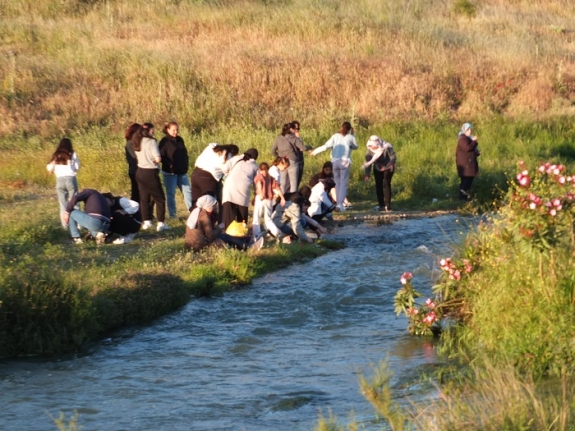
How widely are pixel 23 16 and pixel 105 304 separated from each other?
1190 inches

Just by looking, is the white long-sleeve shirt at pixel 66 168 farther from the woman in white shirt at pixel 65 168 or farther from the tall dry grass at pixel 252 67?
the tall dry grass at pixel 252 67

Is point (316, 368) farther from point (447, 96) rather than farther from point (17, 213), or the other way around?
point (447, 96)

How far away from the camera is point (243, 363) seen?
37.6ft

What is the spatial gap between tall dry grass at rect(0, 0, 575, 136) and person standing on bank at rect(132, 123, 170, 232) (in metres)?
11.0

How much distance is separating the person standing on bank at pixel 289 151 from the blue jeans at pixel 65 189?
4542 millimetres

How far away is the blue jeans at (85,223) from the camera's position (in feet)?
53.9

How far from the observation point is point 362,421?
8.74 metres

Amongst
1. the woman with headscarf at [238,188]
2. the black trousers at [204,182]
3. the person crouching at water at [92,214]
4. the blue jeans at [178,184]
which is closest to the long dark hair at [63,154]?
the person crouching at water at [92,214]

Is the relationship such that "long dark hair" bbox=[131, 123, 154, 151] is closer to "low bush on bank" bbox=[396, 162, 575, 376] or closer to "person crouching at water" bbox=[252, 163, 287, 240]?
"person crouching at water" bbox=[252, 163, 287, 240]

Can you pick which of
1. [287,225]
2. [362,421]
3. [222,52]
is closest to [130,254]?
[287,225]

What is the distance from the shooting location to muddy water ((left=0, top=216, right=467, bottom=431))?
31.6 ft

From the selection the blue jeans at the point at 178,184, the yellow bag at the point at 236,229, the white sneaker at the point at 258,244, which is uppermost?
the blue jeans at the point at 178,184

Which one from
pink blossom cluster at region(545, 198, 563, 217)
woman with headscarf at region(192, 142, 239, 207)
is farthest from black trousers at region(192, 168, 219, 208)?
pink blossom cluster at region(545, 198, 563, 217)

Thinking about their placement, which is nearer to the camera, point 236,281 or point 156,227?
point 236,281
